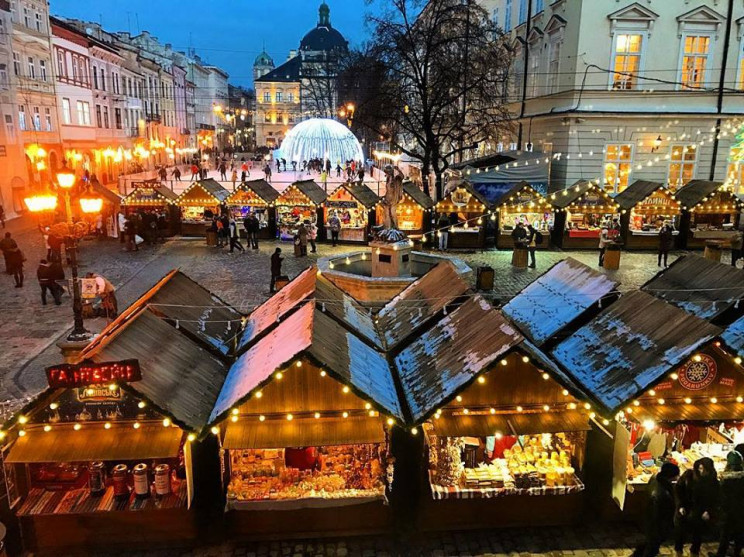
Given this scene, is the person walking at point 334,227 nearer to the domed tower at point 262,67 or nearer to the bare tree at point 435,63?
the bare tree at point 435,63

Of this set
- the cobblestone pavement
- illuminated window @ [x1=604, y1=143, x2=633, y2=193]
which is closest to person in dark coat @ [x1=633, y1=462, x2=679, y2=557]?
the cobblestone pavement


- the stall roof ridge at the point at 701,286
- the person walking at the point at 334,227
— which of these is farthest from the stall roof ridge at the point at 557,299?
the person walking at the point at 334,227

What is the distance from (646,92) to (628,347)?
23.7m

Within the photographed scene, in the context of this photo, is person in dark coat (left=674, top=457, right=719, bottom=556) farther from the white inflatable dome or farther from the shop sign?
the white inflatable dome

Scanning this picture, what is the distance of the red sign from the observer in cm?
636

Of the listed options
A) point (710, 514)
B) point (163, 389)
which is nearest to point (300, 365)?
point (163, 389)

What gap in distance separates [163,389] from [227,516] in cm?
173

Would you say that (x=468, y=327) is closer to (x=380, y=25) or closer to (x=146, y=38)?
(x=380, y=25)

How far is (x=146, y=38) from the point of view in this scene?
75188mm

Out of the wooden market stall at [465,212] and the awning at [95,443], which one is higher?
the wooden market stall at [465,212]

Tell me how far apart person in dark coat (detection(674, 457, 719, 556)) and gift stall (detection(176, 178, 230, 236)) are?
23730 millimetres

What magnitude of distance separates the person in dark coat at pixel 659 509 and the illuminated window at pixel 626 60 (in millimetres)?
25135

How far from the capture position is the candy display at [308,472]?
7.40m

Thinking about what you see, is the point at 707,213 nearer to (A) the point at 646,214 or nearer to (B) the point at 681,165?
(A) the point at 646,214
